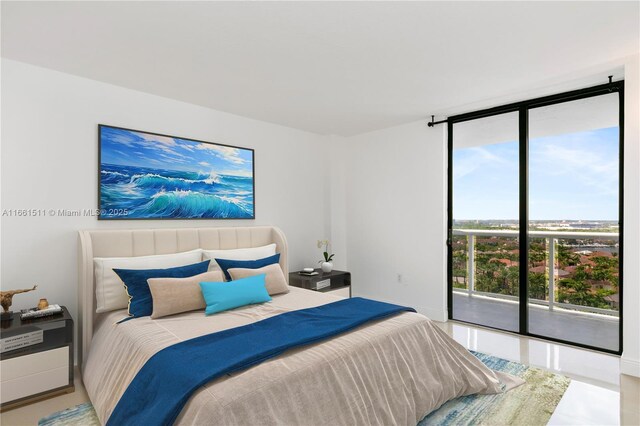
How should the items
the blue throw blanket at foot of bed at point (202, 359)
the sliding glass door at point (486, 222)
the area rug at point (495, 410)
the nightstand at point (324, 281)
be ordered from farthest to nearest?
the nightstand at point (324, 281) < the sliding glass door at point (486, 222) < the area rug at point (495, 410) < the blue throw blanket at foot of bed at point (202, 359)

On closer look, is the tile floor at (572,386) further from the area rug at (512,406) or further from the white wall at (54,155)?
the white wall at (54,155)

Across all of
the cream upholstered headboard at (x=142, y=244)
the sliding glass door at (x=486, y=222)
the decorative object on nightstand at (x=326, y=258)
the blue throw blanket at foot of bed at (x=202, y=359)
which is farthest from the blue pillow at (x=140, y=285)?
the sliding glass door at (x=486, y=222)

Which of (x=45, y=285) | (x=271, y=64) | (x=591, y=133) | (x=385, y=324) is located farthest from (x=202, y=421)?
(x=591, y=133)

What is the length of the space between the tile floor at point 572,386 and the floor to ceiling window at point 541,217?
0.97ft

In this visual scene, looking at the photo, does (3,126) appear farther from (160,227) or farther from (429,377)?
(429,377)

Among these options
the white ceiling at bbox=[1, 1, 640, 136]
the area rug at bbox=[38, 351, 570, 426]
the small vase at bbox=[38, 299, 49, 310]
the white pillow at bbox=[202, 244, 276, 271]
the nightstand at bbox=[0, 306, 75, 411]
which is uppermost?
the white ceiling at bbox=[1, 1, 640, 136]

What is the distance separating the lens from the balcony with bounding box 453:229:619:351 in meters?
3.31

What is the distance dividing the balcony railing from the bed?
1373 millimetres

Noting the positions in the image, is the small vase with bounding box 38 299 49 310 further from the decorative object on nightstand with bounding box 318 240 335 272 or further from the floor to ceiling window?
the floor to ceiling window

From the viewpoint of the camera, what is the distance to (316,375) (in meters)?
1.78

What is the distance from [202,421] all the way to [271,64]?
245 cm

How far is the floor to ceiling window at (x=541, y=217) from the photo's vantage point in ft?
10.7

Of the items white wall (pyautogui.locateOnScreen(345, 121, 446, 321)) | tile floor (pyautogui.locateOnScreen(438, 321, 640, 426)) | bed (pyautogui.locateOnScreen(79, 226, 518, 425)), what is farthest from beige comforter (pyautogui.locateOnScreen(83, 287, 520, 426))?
white wall (pyautogui.locateOnScreen(345, 121, 446, 321))

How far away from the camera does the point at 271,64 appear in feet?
9.08
